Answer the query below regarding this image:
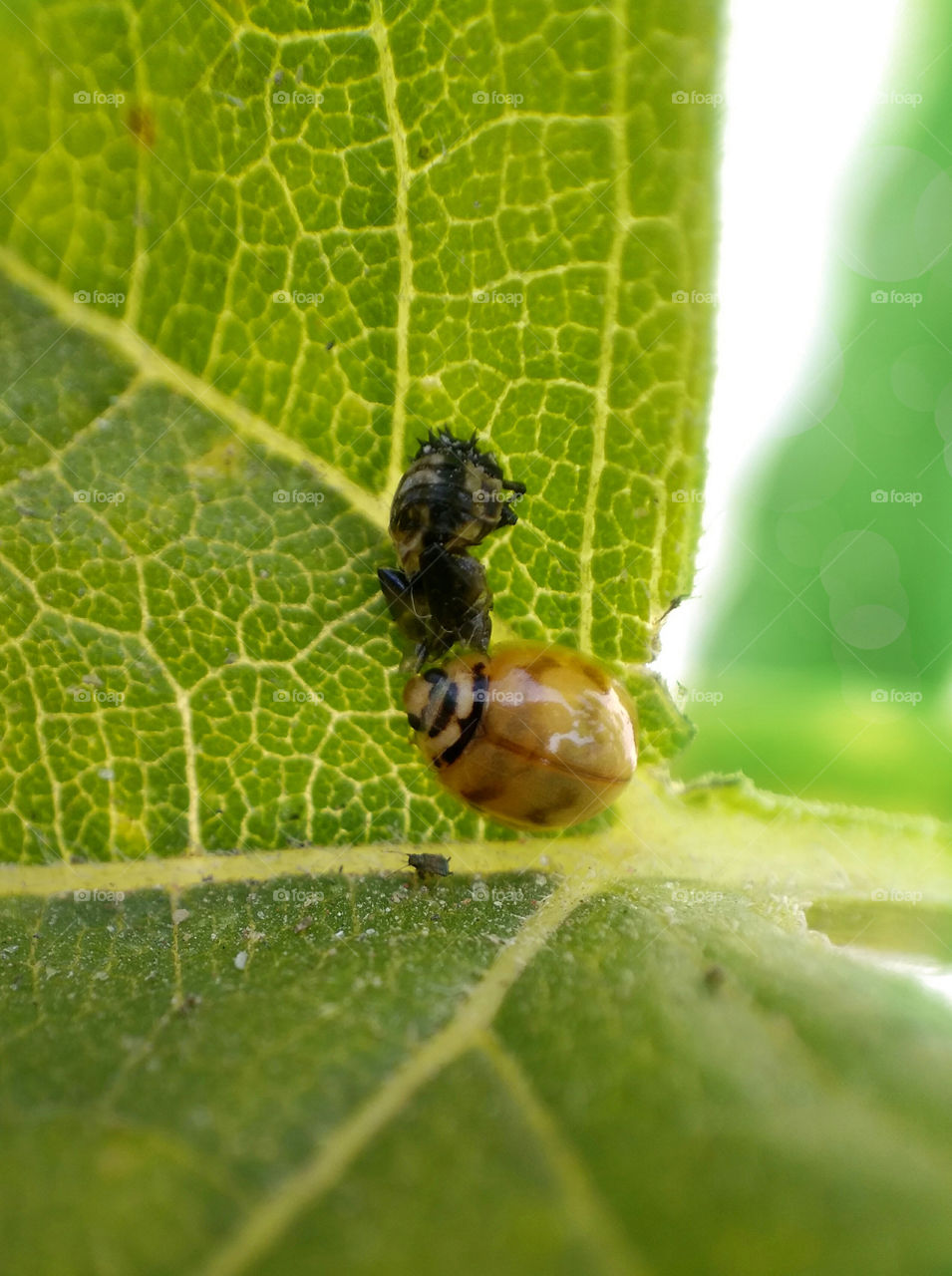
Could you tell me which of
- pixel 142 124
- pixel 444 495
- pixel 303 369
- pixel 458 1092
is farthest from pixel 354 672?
pixel 142 124

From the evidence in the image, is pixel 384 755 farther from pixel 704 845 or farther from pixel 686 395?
pixel 686 395

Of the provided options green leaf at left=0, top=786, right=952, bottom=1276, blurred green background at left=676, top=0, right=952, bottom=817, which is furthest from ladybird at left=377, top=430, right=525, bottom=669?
blurred green background at left=676, top=0, right=952, bottom=817

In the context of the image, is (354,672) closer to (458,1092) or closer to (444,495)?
(444,495)

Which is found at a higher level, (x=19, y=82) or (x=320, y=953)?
(x=19, y=82)

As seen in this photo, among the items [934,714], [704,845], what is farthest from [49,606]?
[934,714]

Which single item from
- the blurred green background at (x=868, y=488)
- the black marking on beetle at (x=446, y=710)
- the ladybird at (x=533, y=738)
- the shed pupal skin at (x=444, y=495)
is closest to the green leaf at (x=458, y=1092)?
the ladybird at (x=533, y=738)

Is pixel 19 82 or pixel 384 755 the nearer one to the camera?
pixel 19 82

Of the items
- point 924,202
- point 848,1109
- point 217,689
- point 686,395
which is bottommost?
point 848,1109
